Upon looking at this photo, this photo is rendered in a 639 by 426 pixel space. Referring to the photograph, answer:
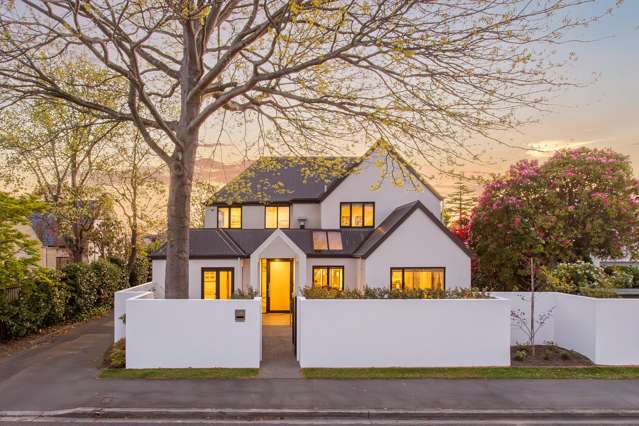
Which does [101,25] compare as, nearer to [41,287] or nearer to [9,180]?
[41,287]

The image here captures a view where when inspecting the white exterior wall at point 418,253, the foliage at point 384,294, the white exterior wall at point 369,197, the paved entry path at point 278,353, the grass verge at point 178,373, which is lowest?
the paved entry path at point 278,353

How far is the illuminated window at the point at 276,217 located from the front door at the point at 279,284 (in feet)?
8.59

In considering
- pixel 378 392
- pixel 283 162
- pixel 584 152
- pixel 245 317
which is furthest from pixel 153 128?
pixel 584 152

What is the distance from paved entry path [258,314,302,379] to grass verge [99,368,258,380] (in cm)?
50

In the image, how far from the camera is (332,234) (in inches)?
914

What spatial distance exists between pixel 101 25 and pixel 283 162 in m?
17.6

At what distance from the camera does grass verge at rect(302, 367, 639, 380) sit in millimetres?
11734

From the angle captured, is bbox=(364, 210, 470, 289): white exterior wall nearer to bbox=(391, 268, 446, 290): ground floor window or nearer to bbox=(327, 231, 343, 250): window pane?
bbox=(391, 268, 446, 290): ground floor window

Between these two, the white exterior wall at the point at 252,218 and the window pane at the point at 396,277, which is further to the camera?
the white exterior wall at the point at 252,218

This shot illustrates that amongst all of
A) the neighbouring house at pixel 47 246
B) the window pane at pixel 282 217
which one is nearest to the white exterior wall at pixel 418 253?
the window pane at pixel 282 217

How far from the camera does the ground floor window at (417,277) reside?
20.3 meters

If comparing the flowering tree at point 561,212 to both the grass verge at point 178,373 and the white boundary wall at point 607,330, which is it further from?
the grass verge at point 178,373

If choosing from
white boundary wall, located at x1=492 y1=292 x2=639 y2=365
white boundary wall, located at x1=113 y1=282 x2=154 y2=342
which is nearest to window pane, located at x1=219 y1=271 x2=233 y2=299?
white boundary wall, located at x1=113 y1=282 x2=154 y2=342

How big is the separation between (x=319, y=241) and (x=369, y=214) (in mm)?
2894
